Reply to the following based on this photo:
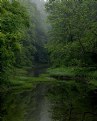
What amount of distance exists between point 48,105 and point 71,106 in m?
2.41

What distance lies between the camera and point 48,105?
97.6 ft

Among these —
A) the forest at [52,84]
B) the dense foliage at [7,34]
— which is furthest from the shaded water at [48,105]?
the dense foliage at [7,34]

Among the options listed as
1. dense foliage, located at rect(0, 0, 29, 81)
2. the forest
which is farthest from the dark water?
dense foliage, located at rect(0, 0, 29, 81)

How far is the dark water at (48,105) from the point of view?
24.0 m

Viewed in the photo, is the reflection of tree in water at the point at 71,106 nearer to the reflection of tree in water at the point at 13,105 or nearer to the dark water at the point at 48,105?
the dark water at the point at 48,105

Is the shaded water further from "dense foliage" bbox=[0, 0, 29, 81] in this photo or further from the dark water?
"dense foliage" bbox=[0, 0, 29, 81]

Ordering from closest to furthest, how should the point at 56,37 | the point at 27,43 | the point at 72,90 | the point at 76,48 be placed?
the point at 72,90
the point at 76,48
the point at 56,37
the point at 27,43

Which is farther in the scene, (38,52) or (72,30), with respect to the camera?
(38,52)

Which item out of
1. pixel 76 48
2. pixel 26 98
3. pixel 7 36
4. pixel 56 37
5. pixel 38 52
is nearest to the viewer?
pixel 26 98

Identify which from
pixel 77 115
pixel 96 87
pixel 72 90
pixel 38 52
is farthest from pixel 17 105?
pixel 38 52

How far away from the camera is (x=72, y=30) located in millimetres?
51156

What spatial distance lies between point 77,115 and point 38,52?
95.8 metres

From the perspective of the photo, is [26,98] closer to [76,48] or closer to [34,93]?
[34,93]

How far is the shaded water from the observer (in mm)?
24016
